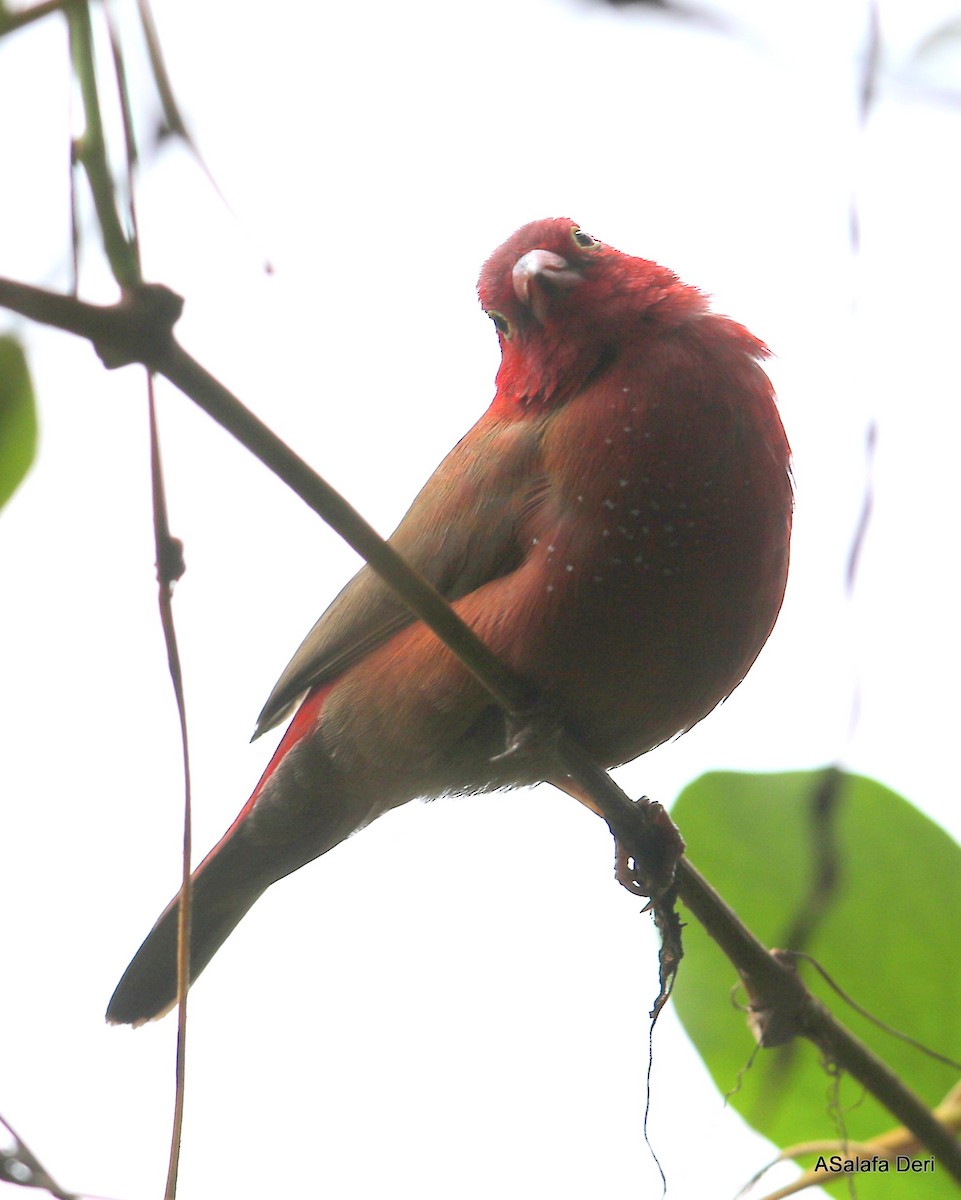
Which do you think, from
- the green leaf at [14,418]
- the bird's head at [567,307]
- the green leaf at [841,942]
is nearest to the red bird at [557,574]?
the bird's head at [567,307]

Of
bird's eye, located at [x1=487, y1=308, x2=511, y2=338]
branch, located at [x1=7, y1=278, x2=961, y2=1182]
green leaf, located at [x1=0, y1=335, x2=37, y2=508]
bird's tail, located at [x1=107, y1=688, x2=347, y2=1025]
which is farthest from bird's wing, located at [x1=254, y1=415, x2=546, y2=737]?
green leaf, located at [x1=0, y1=335, x2=37, y2=508]

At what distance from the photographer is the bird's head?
312cm

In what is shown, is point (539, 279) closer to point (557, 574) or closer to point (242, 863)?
point (557, 574)

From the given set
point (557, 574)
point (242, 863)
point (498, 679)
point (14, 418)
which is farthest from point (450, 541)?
point (14, 418)

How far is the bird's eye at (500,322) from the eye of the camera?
11.1 ft

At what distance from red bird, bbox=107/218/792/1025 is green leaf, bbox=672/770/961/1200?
369 mm

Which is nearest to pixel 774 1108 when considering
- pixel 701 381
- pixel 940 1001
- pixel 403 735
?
pixel 940 1001

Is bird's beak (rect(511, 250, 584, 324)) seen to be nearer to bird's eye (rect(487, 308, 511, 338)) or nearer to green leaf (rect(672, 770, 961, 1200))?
bird's eye (rect(487, 308, 511, 338))

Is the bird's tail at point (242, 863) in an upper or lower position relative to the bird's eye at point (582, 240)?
lower

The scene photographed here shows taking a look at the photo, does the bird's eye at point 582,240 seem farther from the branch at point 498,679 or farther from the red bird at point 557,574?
the branch at point 498,679

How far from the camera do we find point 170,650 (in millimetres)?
1656

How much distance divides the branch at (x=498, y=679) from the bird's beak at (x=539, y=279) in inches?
41.3

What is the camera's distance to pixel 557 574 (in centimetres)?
273

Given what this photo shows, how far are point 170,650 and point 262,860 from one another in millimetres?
1951
